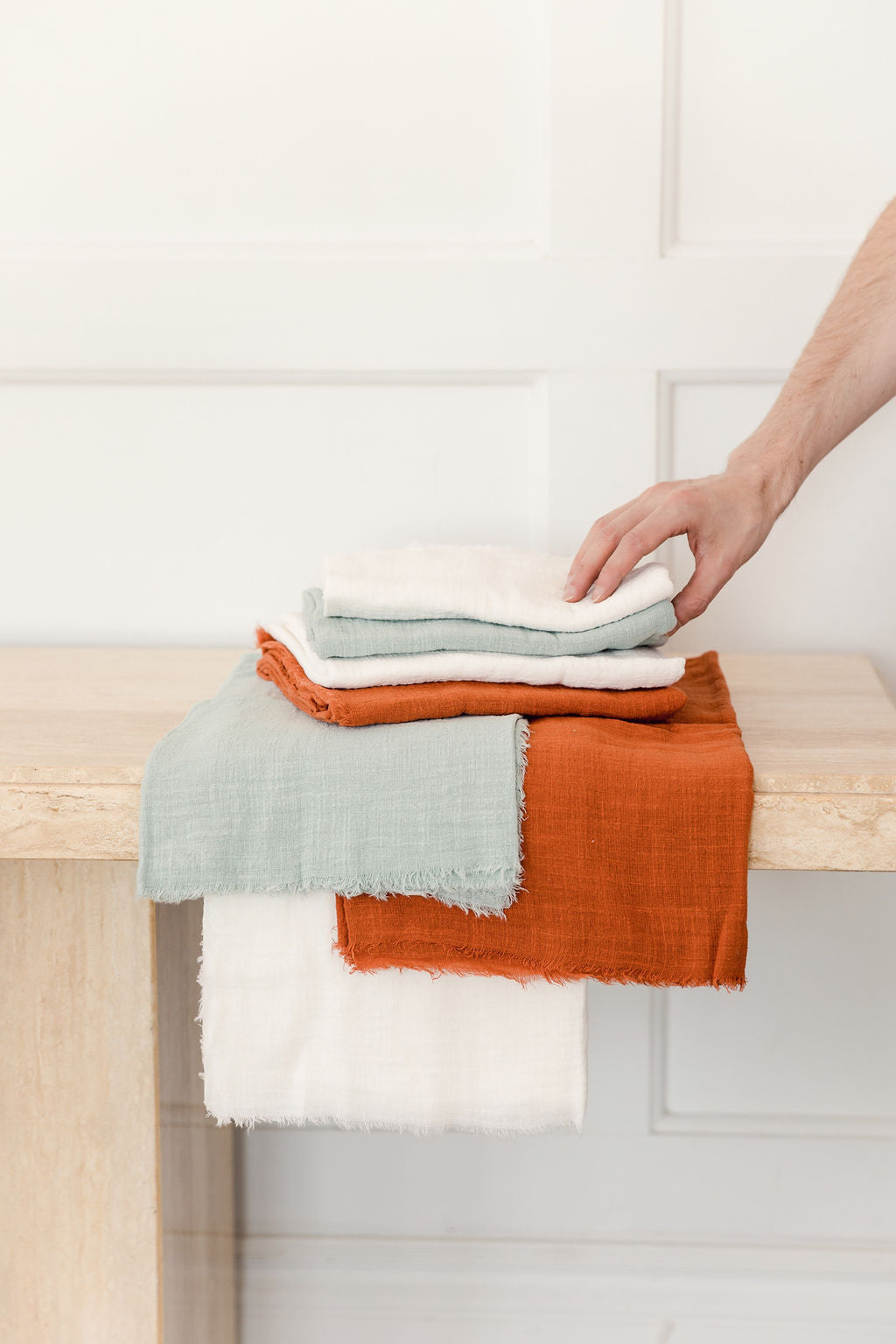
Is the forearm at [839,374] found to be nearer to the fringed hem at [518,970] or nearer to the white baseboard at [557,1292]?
the fringed hem at [518,970]

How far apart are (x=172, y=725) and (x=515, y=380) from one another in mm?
576

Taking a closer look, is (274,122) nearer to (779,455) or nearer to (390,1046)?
(779,455)

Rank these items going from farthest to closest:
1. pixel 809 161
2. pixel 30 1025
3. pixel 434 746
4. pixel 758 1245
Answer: pixel 758 1245 → pixel 809 161 → pixel 30 1025 → pixel 434 746

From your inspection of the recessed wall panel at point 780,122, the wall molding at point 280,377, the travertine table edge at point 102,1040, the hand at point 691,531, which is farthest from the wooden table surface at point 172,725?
the recessed wall panel at point 780,122

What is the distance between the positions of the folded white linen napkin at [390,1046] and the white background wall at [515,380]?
566mm

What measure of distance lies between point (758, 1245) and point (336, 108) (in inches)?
53.5

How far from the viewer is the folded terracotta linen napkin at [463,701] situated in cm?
71

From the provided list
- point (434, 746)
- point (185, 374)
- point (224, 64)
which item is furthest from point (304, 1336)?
point (224, 64)

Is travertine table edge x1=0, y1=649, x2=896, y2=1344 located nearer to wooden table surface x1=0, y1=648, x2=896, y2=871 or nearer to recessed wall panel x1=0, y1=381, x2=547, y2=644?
wooden table surface x1=0, y1=648, x2=896, y2=871

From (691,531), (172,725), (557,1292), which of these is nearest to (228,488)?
(172,725)

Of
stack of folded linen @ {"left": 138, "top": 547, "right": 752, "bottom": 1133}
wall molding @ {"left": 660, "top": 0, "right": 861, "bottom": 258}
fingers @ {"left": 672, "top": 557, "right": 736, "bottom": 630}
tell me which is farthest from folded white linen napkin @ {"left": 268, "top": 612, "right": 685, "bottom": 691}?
wall molding @ {"left": 660, "top": 0, "right": 861, "bottom": 258}

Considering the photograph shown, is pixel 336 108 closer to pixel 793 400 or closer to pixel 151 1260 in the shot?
pixel 793 400

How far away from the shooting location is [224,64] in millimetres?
1131

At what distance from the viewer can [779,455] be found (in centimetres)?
92
